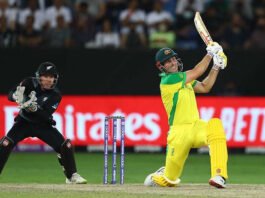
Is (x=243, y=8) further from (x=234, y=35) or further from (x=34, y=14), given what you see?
(x=34, y=14)

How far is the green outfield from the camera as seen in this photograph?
36.9 feet

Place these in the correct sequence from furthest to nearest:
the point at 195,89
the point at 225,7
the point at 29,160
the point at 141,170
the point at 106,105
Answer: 1. the point at 225,7
2. the point at 106,105
3. the point at 29,160
4. the point at 141,170
5. the point at 195,89

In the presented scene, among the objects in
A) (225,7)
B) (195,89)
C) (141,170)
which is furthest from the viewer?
(225,7)

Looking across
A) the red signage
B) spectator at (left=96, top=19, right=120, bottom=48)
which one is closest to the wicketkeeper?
the red signage

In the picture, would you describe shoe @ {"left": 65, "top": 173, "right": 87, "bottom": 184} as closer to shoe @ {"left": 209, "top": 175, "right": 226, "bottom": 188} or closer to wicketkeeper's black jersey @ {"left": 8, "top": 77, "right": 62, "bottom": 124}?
wicketkeeper's black jersey @ {"left": 8, "top": 77, "right": 62, "bottom": 124}

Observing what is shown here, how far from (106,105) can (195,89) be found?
6.44 meters

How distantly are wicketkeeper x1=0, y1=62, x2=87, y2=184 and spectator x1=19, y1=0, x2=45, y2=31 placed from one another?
741 centimetres

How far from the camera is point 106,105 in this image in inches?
712

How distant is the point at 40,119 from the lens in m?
12.2

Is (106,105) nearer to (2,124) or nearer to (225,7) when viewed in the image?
(2,124)

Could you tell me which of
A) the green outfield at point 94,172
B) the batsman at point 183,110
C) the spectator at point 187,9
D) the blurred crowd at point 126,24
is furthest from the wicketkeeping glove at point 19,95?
the spectator at point 187,9

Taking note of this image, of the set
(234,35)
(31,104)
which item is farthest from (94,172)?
(234,35)

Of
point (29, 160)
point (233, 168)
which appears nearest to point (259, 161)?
point (233, 168)

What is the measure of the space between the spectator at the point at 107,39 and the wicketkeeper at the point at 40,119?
7.11 meters
